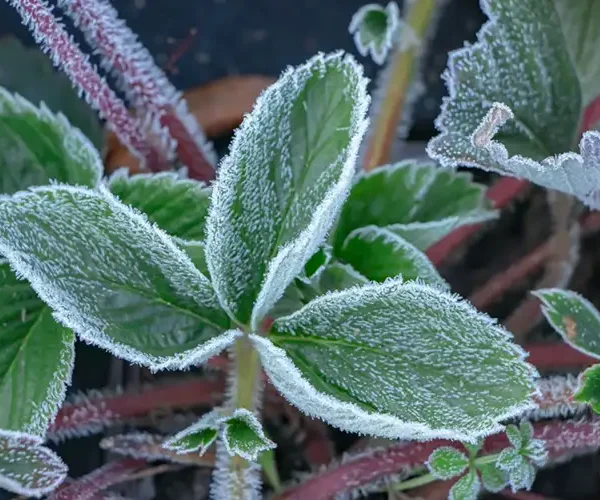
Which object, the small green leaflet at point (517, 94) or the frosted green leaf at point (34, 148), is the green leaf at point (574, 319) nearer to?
the small green leaflet at point (517, 94)

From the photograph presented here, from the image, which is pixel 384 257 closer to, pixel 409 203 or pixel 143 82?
pixel 409 203

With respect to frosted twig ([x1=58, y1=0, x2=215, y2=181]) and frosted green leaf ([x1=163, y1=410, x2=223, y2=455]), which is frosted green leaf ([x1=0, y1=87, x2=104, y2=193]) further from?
frosted green leaf ([x1=163, y1=410, x2=223, y2=455])

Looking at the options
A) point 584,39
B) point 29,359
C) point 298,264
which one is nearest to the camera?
point 298,264

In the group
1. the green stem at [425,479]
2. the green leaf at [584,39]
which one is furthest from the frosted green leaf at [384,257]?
the green leaf at [584,39]

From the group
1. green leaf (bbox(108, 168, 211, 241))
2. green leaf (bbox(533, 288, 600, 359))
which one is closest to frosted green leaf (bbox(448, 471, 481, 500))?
green leaf (bbox(533, 288, 600, 359))

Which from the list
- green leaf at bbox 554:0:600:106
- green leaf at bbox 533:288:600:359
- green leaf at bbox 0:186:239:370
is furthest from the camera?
green leaf at bbox 554:0:600:106

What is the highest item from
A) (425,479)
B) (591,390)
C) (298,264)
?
(298,264)

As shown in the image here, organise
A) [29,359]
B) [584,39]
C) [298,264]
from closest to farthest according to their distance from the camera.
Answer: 1. [298,264]
2. [29,359]
3. [584,39]

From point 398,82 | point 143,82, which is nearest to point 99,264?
point 143,82
